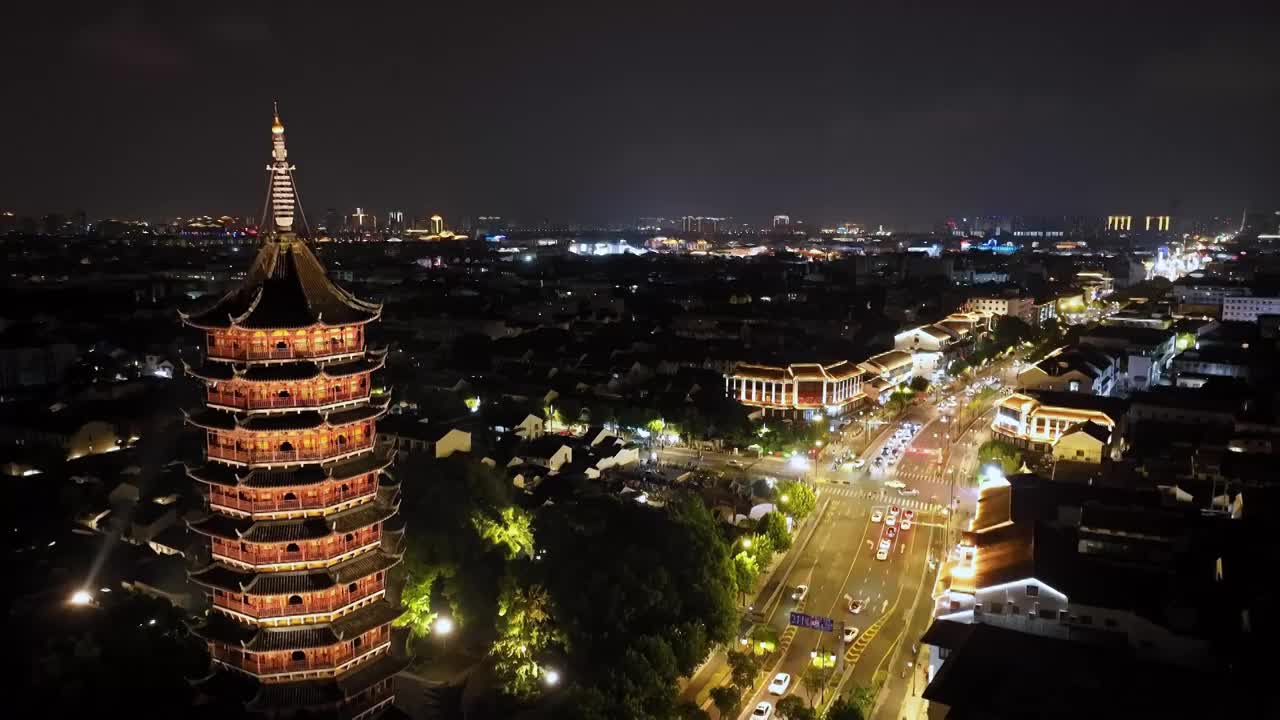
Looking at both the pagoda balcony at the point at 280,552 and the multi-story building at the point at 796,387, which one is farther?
the multi-story building at the point at 796,387

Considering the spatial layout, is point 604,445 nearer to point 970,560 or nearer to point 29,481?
point 970,560

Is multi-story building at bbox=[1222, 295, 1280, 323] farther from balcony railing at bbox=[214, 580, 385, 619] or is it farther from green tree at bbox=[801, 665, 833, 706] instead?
balcony railing at bbox=[214, 580, 385, 619]

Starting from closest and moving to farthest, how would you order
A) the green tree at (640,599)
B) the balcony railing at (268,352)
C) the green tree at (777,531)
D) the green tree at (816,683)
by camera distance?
the balcony railing at (268,352), the green tree at (640,599), the green tree at (816,683), the green tree at (777,531)

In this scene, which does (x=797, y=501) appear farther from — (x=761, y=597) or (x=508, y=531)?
(x=508, y=531)

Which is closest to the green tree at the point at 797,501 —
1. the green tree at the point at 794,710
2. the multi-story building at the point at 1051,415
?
the green tree at the point at 794,710

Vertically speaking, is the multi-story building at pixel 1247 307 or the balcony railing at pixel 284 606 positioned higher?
the multi-story building at pixel 1247 307

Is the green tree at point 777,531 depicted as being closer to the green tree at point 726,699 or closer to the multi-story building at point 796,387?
the green tree at point 726,699

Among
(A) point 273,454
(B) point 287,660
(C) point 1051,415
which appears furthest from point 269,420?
(C) point 1051,415
